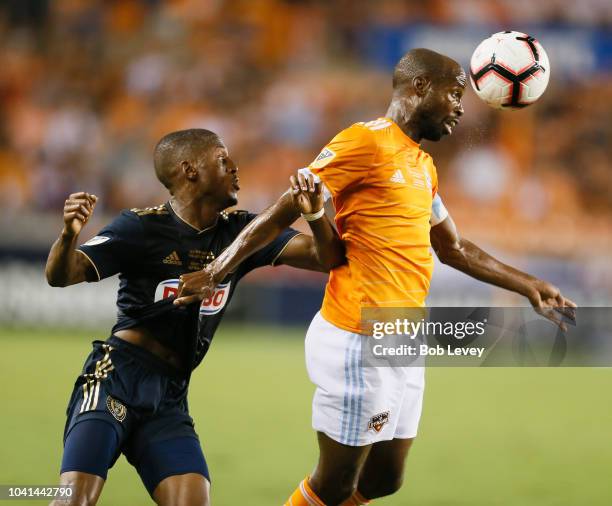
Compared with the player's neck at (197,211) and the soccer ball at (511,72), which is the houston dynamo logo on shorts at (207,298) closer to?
the player's neck at (197,211)

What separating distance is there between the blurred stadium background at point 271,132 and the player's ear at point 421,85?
572 cm

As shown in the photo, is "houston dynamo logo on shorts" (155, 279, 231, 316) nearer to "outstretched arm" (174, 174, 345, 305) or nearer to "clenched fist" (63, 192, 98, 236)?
"outstretched arm" (174, 174, 345, 305)

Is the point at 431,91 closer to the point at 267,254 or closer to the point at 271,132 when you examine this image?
the point at 267,254

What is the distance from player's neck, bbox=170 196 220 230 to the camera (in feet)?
14.6

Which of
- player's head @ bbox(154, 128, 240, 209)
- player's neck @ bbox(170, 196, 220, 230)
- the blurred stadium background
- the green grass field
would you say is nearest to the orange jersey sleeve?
player's head @ bbox(154, 128, 240, 209)

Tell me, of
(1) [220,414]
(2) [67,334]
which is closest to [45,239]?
(2) [67,334]

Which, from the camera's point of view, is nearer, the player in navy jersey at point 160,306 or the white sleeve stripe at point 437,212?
the player in navy jersey at point 160,306

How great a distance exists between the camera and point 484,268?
4906mm

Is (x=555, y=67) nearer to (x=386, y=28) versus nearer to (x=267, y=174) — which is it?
(x=386, y=28)

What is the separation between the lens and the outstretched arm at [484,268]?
4.72 m

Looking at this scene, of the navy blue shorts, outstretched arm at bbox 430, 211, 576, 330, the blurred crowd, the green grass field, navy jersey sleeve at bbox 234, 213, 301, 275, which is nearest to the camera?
the navy blue shorts

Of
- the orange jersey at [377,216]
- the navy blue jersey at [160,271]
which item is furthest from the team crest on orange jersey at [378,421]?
the navy blue jersey at [160,271]

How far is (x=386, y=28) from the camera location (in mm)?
15734

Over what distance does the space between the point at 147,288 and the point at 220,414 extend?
13.8 feet
